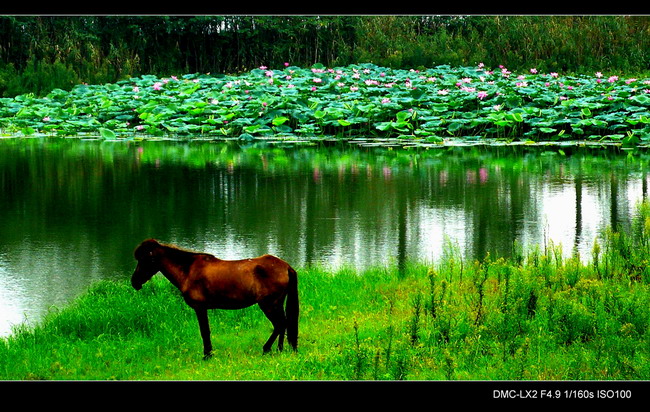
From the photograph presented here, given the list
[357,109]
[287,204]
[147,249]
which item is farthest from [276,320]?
[357,109]

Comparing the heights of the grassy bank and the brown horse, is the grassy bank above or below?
below

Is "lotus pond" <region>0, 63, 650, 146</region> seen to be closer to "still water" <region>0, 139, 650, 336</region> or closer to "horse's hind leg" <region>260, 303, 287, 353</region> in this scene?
"still water" <region>0, 139, 650, 336</region>

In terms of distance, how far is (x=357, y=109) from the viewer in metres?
14.2

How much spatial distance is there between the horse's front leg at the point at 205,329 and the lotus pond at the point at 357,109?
31.1 ft

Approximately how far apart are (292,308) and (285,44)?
56.4 ft

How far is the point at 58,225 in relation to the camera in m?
6.93

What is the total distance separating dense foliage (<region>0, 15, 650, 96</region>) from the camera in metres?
19.1

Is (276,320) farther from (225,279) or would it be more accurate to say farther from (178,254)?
(178,254)

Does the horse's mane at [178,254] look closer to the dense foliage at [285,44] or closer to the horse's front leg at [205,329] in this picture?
the horse's front leg at [205,329]

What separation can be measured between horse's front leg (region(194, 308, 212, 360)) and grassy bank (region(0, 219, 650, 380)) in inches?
1.9

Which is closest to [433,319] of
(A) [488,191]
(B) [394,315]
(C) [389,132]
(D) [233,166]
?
(B) [394,315]

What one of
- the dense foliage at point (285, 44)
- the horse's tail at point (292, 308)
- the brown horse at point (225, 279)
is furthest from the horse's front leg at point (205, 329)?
the dense foliage at point (285, 44)

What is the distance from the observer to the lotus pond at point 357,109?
1352cm

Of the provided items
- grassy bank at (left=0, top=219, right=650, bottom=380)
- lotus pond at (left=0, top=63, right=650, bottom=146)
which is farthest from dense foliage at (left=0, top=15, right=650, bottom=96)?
grassy bank at (left=0, top=219, right=650, bottom=380)
